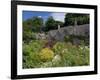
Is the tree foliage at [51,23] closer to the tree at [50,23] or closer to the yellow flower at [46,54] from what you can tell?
the tree at [50,23]


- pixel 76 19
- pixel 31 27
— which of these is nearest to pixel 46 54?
pixel 31 27

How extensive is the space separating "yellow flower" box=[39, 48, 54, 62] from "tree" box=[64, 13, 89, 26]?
1.06 feet

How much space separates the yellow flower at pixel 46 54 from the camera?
85.4 inches

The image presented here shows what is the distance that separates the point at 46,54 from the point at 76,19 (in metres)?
0.48

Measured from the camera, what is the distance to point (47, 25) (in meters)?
2.20

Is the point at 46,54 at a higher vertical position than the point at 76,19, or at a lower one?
lower

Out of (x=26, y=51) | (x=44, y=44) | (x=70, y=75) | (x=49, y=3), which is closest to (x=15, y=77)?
(x=26, y=51)

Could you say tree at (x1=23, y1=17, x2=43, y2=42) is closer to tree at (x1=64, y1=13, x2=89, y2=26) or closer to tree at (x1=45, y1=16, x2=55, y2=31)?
tree at (x1=45, y1=16, x2=55, y2=31)

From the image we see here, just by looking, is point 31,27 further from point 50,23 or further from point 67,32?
point 67,32

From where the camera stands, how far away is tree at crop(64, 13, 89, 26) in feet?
7.41

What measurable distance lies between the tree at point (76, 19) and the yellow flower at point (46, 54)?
32 cm

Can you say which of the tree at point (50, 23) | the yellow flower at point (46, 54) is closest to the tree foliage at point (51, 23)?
the tree at point (50, 23)

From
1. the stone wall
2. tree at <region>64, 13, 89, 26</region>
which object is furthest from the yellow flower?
tree at <region>64, 13, 89, 26</region>

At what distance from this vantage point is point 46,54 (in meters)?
2.18
